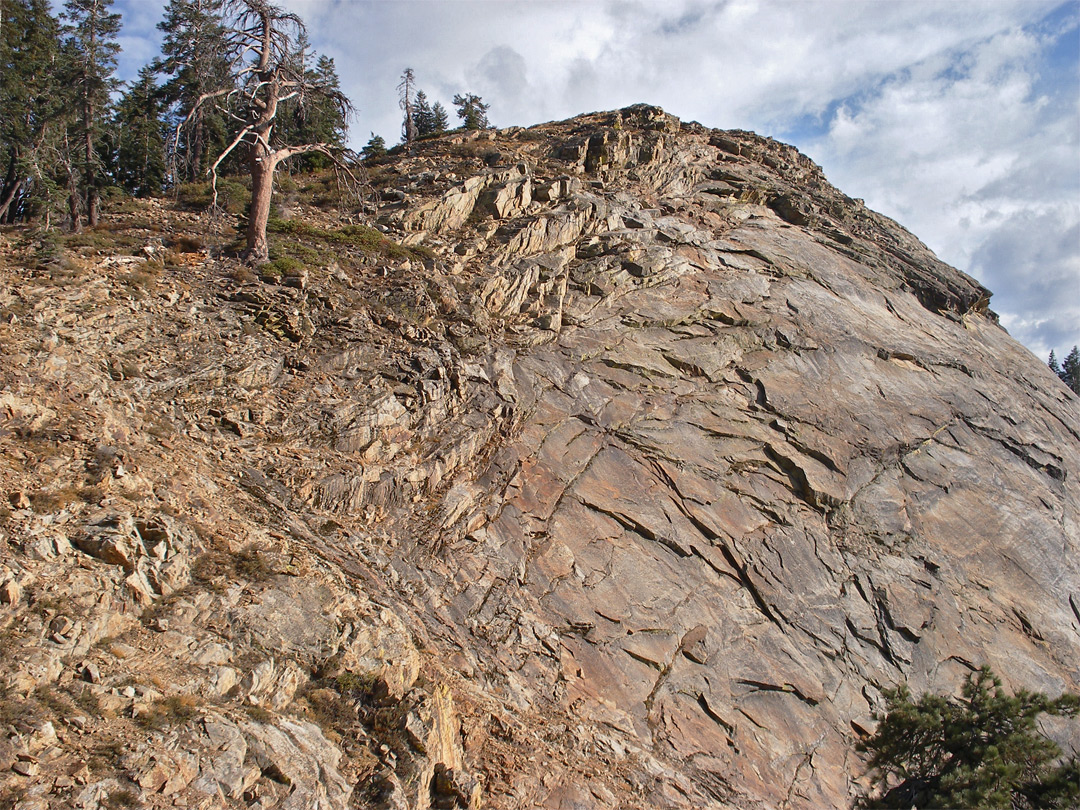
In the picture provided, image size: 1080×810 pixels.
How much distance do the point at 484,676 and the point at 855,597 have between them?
1027cm

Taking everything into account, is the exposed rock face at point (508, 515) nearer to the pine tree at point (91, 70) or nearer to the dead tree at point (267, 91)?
the dead tree at point (267, 91)

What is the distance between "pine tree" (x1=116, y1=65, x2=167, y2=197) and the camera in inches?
1396

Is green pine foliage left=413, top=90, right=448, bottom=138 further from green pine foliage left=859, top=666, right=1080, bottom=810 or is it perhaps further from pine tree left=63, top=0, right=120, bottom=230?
green pine foliage left=859, top=666, right=1080, bottom=810

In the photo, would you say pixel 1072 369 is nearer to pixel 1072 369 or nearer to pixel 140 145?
pixel 1072 369

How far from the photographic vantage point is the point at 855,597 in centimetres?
1633

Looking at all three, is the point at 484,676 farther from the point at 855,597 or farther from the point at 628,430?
the point at 855,597

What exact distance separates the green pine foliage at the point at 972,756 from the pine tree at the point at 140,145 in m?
39.2

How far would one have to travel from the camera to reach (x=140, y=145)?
36250 mm

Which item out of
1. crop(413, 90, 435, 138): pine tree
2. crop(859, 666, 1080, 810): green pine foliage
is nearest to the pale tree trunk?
crop(859, 666, 1080, 810): green pine foliage

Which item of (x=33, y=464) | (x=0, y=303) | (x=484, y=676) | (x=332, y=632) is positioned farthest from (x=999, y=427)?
(x=0, y=303)

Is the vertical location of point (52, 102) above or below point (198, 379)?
above

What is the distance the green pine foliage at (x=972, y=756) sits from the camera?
10367 mm

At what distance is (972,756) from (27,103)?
38061 mm

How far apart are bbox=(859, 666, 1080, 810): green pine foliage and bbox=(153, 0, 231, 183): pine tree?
1954 centimetres
